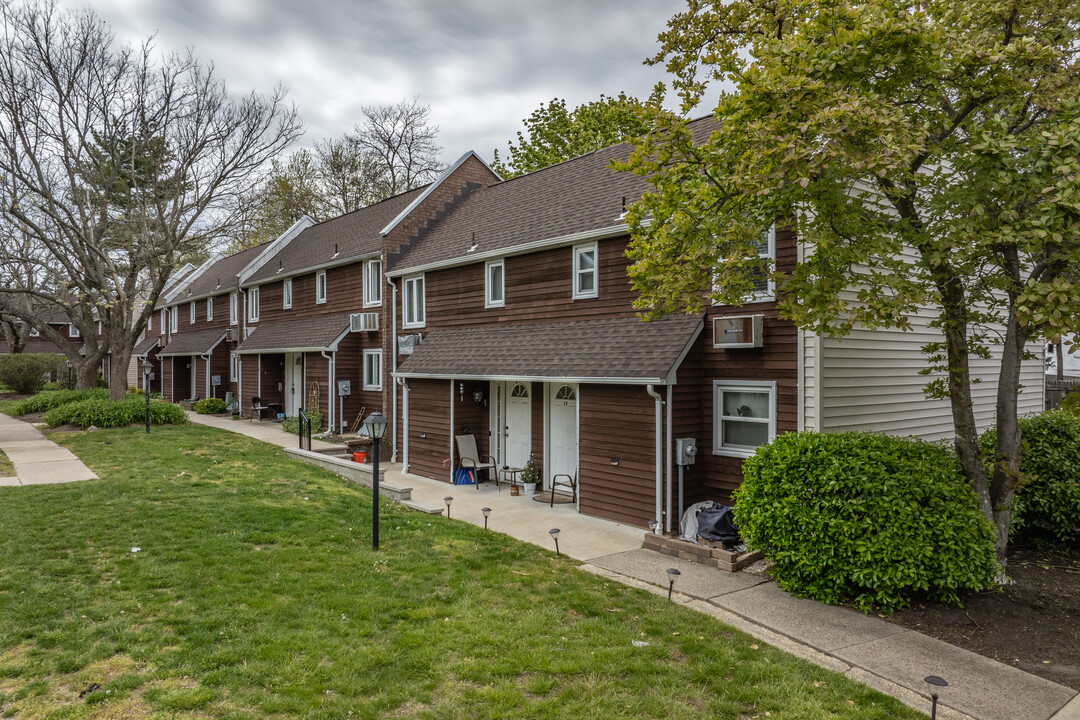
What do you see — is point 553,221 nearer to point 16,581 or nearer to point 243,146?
point 16,581

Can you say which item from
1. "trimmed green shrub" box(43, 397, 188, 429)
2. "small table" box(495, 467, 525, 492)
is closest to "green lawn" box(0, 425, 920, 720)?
"small table" box(495, 467, 525, 492)

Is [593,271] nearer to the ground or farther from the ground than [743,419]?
farther from the ground

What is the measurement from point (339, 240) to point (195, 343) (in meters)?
12.4

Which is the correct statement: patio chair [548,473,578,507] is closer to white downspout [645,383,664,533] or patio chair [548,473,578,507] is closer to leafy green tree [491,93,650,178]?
white downspout [645,383,664,533]

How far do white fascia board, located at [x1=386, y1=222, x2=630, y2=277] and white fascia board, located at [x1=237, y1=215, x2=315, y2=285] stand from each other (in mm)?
13266

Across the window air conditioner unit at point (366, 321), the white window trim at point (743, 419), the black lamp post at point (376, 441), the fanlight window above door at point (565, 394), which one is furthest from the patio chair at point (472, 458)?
the window air conditioner unit at point (366, 321)

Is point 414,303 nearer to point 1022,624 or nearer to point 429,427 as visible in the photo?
point 429,427

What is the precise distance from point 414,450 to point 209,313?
22.2m

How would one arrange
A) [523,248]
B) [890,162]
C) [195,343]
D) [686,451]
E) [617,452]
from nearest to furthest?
[890,162], [686,451], [617,452], [523,248], [195,343]

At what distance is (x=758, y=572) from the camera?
851 centimetres

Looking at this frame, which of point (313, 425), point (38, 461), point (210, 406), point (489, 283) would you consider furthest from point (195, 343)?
point (489, 283)

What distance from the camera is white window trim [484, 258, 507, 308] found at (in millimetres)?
15414

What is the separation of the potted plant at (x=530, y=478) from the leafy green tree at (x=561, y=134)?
1863 cm

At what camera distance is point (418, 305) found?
1847cm
